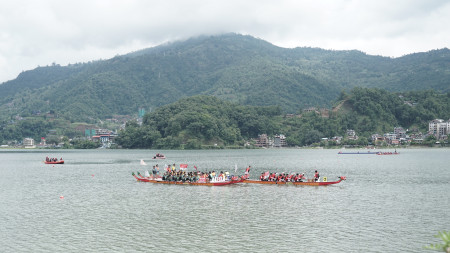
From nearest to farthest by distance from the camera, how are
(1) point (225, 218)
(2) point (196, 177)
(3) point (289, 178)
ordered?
(1) point (225, 218), (3) point (289, 178), (2) point (196, 177)

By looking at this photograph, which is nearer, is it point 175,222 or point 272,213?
point 175,222

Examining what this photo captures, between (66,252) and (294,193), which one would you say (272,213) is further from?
(66,252)

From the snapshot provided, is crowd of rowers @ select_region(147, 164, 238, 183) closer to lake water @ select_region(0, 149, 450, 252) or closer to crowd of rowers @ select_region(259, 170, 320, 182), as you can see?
lake water @ select_region(0, 149, 450, 252)

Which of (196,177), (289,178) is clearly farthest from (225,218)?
(289,178)

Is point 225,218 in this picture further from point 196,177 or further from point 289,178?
point 289,178

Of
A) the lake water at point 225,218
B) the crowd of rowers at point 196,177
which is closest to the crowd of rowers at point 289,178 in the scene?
the lake water at point 225,218

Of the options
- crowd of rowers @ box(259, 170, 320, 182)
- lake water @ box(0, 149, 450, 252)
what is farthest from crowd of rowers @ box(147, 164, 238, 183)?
crowd of rowers @ box(259, 170, 320, 182)

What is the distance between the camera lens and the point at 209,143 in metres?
190

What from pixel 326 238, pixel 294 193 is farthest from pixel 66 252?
pixel 294 193

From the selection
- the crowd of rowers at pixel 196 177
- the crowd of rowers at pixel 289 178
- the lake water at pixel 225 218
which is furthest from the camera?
the crowd of rowers at pixel 196 177

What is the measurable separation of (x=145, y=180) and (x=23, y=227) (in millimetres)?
28852

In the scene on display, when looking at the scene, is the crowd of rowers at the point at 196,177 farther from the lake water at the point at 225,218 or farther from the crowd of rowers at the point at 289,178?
the crowd of rowers at the point at 289,178

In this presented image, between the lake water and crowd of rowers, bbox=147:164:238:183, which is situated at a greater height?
crowd of rowers, bbox=147:164:238:183

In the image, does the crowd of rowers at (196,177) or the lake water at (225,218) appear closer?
the lake water at (225,218)
